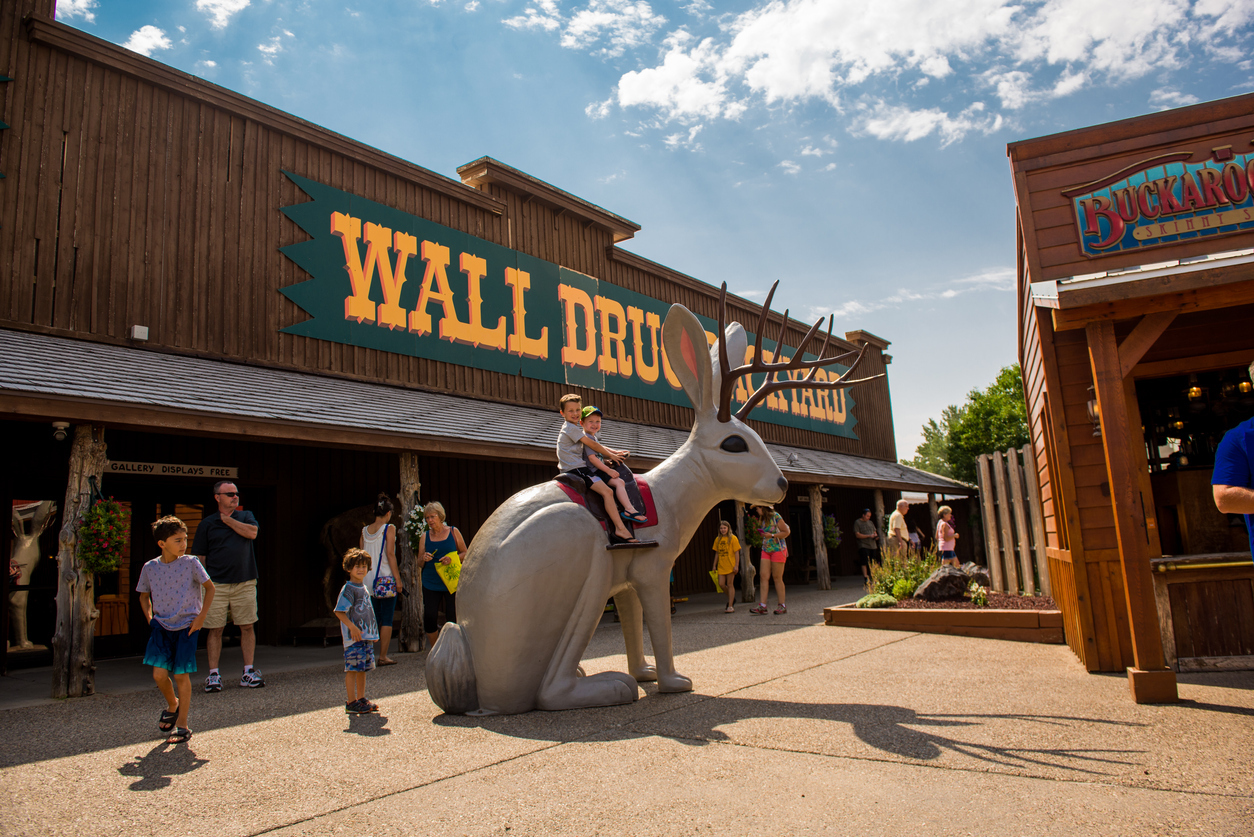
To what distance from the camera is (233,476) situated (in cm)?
941

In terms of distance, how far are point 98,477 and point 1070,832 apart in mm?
7393

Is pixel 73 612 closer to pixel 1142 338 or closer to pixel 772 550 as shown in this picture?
pixel 772 550

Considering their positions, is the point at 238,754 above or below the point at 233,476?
below

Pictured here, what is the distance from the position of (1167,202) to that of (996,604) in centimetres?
487

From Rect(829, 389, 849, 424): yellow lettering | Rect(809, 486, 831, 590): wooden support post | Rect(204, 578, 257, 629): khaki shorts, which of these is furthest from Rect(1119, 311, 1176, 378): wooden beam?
Rect(829, 389, 849, 424): yellow lettering

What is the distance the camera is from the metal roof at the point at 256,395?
255 inches

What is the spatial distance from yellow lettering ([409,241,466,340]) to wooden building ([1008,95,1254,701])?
841cm

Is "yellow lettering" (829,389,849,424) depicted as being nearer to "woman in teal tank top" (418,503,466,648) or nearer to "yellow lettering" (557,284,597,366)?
"yellow lettering" (557,284,597,366)

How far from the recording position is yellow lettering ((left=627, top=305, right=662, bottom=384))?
15828 millimetres

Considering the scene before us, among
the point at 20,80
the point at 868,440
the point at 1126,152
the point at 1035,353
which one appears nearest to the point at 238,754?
the point at 1035,353

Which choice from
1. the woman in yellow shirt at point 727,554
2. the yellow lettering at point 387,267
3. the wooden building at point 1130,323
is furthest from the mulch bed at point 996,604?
the yellow lettering at point 387,267

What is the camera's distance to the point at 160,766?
387 centimetres

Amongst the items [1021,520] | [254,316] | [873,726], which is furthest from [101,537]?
[1021,520]

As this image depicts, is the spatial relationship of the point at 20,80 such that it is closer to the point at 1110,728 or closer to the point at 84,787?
the point at 84,787
